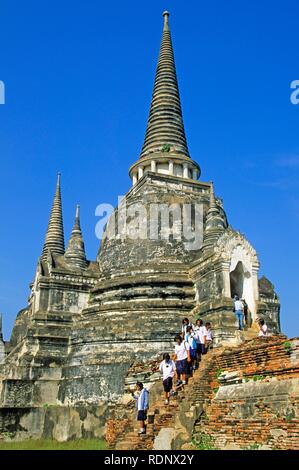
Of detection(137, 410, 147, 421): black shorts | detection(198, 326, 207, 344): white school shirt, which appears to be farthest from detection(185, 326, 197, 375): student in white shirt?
detection(137, 410, 147, 421): black shorts

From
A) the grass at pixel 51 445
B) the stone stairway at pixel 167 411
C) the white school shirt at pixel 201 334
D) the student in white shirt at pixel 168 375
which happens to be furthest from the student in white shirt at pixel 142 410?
the grass at pixel 51 445

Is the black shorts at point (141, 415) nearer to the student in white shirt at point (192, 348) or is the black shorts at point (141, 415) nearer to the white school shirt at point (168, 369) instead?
the white school shirt at point (168, 369)

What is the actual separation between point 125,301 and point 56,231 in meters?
16.6

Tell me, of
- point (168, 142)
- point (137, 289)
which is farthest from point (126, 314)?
point (168, 142)

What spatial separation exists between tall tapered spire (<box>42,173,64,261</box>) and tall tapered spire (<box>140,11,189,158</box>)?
1089cm

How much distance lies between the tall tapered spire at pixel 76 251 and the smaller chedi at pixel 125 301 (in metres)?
0.07

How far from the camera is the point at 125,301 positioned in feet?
73.8

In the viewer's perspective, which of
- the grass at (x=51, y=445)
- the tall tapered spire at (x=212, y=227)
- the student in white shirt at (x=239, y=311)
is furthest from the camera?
the tall tapered spire at (x=212, y=227)

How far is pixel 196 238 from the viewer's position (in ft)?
77.9

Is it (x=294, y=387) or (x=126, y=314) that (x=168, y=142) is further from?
(x=294, y=387)

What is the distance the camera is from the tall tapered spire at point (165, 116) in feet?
96.4
